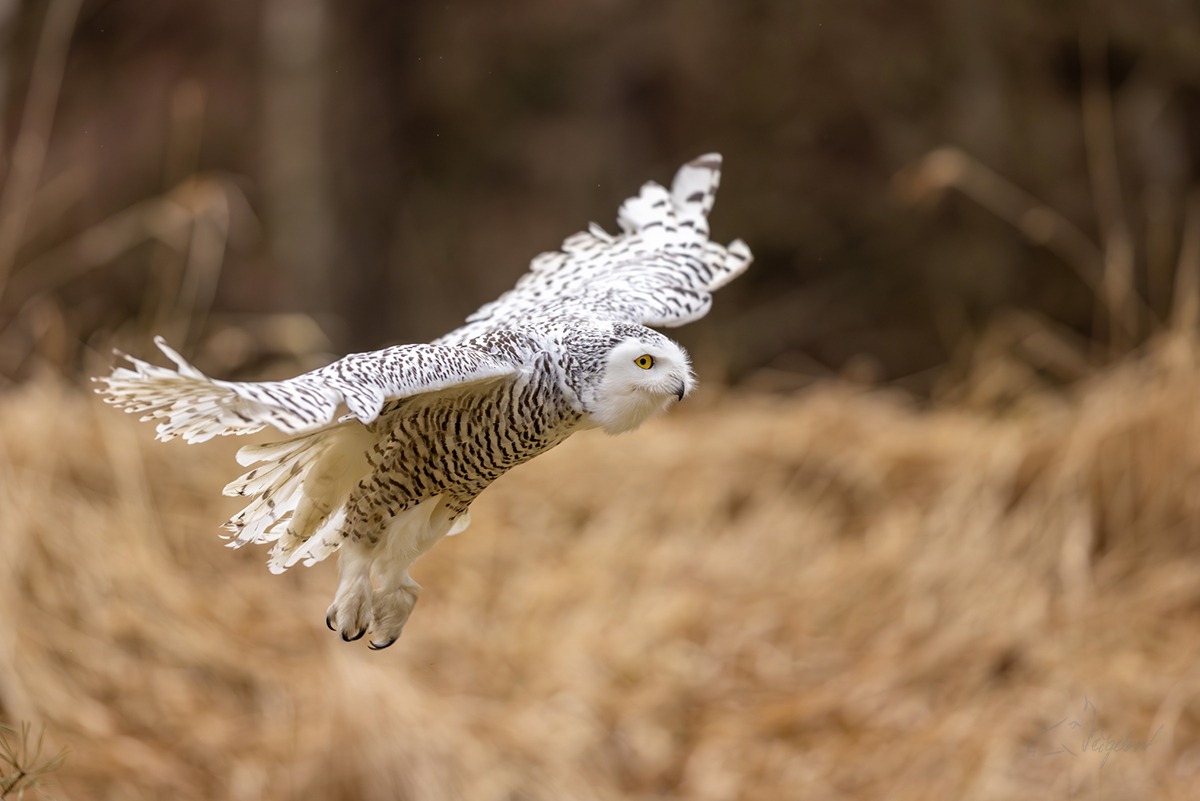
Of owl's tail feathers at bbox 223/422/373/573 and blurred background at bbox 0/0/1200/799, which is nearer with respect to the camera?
owl's tail feathers at bbox 223/422/373/573

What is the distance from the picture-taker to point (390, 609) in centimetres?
143

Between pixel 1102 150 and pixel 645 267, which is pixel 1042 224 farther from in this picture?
pixel 1102 150

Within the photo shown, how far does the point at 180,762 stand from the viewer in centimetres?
341

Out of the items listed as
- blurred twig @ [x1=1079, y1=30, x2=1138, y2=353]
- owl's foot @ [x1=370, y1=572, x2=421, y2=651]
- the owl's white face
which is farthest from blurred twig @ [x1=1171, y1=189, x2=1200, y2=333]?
owl's foot @ [x1=370, y1=572, x2=421, y2=651]

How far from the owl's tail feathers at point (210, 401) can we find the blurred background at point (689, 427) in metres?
0.75

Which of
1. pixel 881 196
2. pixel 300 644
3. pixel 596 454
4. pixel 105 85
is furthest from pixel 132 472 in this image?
pixel 105 85

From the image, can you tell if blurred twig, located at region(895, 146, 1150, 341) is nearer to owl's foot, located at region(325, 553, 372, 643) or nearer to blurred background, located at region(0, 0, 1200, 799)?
blurred background, located at region(0, 0, 1200, 799)

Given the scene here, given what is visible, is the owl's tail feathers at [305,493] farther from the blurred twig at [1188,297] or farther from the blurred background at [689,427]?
the blurred twig at [1188,297]

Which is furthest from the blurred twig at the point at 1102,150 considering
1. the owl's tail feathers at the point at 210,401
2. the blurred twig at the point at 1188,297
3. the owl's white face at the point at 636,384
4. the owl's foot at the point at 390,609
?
the owl's tail feathers at the point at 210,401

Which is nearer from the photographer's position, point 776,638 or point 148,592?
point 148,592

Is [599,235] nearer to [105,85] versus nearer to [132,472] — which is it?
[132,472]

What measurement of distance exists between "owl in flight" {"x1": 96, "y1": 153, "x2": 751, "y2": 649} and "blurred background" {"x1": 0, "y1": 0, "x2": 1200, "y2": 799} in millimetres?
596

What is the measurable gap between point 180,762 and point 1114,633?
349 centimetres

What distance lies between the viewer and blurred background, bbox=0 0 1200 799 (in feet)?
11.8
